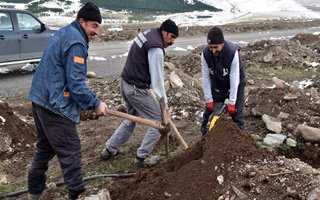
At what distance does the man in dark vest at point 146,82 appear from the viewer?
16.0ft

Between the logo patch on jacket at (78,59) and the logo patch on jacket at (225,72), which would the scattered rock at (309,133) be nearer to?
the logo patch on jacket at (225,72)

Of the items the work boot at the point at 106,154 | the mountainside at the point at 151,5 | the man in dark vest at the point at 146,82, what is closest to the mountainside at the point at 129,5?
the mountainside at the point at 151,5

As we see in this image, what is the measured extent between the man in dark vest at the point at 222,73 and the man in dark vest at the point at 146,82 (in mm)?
514

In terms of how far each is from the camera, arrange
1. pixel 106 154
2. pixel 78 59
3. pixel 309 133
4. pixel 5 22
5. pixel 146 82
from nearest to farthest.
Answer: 1. pixel 78 59
2. pixel 146 82
3. pixel 106 154
4. pixel 309 133
5. pixel 5 22

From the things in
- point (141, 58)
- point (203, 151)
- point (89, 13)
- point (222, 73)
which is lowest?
point (203, 151)

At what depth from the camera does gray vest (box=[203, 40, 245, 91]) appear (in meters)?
5.15

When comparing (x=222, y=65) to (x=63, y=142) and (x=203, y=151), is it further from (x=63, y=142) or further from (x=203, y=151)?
(x=63, y=142)

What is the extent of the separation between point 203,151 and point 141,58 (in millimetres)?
1323

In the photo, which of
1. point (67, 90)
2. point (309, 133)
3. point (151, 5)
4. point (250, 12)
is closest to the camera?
point (67, 90)

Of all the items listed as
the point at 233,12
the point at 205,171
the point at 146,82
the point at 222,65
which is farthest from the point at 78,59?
the point at 233,12

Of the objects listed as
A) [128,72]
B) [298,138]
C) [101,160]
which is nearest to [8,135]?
[101,160]

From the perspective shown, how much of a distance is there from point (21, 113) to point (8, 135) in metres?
1.84

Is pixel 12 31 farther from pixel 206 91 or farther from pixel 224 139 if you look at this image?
pixel 224 139

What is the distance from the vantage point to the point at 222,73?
5.30m
